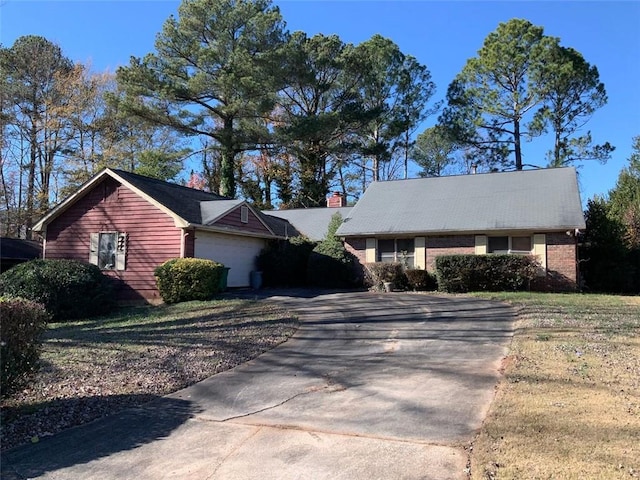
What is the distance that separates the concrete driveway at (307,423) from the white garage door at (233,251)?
10606mm

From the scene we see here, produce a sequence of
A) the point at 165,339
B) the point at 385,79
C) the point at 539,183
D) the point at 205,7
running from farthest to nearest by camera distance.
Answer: the point at 385,79, the point at 205,7, the point at 539,183, the point at 165,339

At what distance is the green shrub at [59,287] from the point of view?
1502 cm

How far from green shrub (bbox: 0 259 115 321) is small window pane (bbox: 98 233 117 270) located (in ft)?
8.03

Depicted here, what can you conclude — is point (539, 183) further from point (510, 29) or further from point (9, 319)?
point (9, 319)

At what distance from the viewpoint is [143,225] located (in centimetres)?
1845

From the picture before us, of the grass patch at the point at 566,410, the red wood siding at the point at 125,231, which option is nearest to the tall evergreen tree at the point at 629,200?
the grass patch at the point at 566,410

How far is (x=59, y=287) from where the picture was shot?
15.2 meters

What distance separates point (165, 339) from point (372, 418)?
6.11 meters

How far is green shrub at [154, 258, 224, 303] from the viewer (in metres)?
16.6

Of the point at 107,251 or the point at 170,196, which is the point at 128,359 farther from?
the point at 170,196

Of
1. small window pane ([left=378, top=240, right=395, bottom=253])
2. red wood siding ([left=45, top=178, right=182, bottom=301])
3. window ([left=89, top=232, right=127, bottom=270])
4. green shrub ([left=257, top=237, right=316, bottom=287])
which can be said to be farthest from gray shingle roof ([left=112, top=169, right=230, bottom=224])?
small window pane ([left=378, top=240, right=395, bottom=253])

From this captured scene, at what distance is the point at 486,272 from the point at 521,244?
2.58 meters

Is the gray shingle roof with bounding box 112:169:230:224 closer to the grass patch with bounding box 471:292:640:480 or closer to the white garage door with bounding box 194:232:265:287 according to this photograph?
the white garage door with bounding box 194:232:265:287

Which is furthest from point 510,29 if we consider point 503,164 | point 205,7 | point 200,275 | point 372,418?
point 372,418
